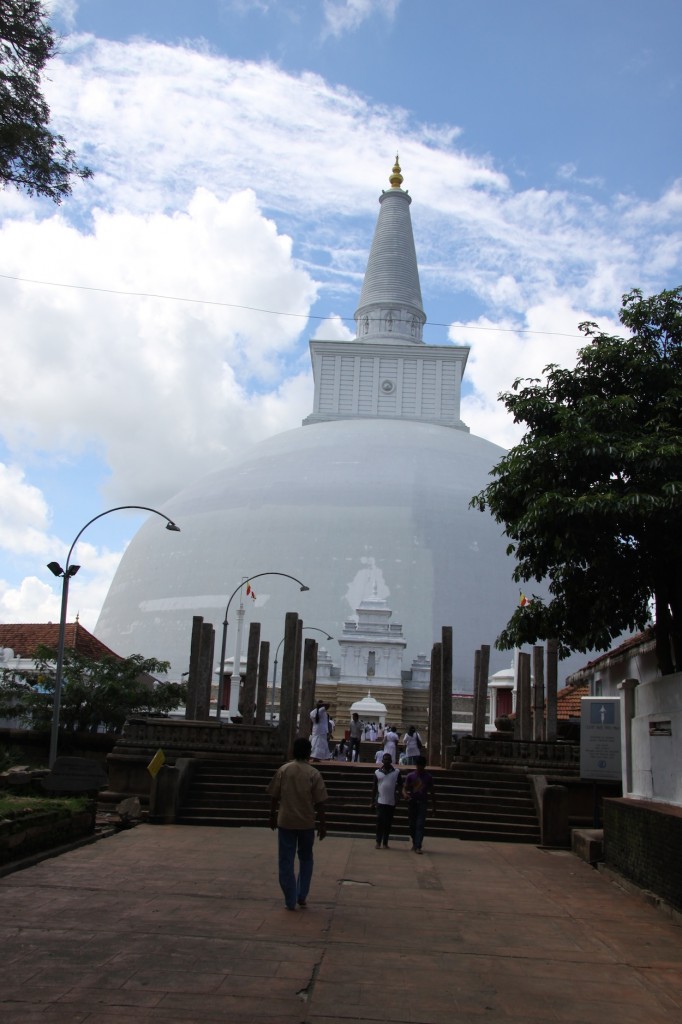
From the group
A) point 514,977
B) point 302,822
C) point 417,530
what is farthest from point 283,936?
point 417,530

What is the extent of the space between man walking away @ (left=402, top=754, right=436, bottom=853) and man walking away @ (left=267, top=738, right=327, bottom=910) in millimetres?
5094

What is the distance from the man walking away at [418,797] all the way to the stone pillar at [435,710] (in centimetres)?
1012

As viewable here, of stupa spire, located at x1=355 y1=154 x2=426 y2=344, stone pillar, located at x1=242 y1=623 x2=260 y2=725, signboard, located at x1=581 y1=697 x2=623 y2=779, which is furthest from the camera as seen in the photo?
stupa spire, located at x1=355 y1=154 x2=426 y2=344

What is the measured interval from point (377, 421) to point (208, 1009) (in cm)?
5461

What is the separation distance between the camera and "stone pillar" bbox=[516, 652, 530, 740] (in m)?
27.3

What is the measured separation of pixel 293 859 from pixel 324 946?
5.16ft

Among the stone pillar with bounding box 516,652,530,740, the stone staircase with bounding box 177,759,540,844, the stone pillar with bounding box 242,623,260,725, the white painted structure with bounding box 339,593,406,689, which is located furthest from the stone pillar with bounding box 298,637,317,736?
the white painted structure with bounding box 339,593,406,689

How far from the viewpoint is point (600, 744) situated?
17938mm

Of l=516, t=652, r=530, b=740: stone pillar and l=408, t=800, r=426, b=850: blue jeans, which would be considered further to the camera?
l=516, t=652, r=530, b=740: stone pillar

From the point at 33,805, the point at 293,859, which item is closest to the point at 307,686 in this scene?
the point at 33,805

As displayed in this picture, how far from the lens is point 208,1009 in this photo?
21.0 ft

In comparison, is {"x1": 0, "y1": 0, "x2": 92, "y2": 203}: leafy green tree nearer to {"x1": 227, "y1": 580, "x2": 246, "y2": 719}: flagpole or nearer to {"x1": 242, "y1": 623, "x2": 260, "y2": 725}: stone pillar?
{"x1": 242, "y1": 623, "x2": 260, "y2": 725}: stone pillar

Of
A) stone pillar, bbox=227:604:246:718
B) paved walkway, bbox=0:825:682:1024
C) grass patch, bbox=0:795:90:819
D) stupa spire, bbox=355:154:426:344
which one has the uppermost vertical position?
stupa spire, bbox=355:154:426:344

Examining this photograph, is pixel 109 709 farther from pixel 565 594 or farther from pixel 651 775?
pixel 651 775
